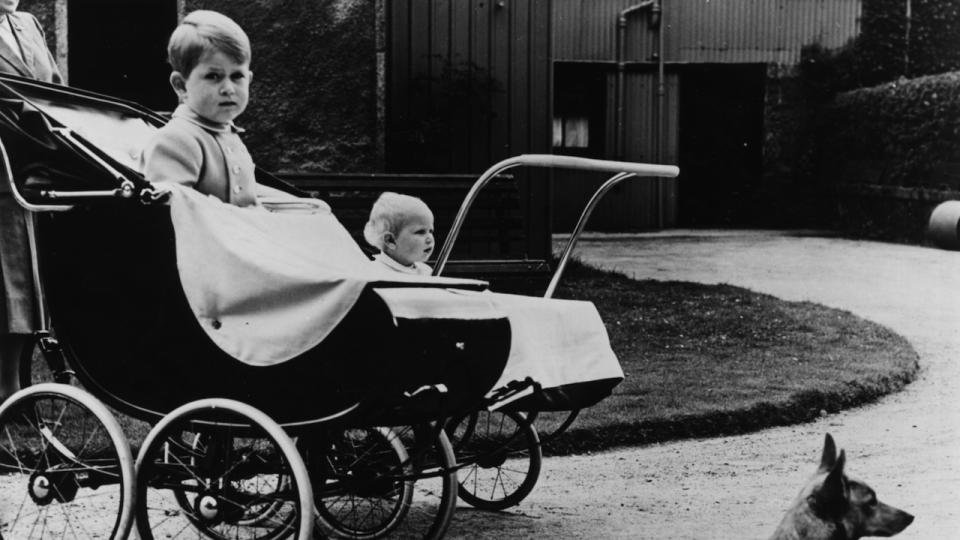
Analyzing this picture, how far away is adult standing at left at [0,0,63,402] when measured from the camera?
16.9 ft

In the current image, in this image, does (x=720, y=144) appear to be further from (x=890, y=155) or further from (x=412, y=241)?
(x=412, y=241)

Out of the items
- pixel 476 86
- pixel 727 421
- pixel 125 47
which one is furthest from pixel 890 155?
pixel 727 421

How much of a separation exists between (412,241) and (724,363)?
3866 mm

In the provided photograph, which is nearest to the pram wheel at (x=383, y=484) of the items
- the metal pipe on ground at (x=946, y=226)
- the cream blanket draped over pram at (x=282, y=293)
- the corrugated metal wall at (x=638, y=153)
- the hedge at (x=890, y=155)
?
the cream blanket draped over pram at (x=282, y=293)

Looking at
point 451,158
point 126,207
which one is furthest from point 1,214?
point 451,158

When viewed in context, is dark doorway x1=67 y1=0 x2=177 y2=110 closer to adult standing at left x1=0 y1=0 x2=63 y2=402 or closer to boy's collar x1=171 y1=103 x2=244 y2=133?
adult standing at left x1=0 y1=0 x2=63 y2=402

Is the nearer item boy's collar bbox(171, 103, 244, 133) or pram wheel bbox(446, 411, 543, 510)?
boy's collar bbox(171, 103, 244, 133)

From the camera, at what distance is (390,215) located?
4.28m

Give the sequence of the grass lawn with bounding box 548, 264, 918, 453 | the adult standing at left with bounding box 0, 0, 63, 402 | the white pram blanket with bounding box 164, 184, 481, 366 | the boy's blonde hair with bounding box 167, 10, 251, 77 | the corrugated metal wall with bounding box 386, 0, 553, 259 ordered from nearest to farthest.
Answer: the white pram blanket with bounding box 164, 184, 481, 366, the boy's blonde hair with bounding box 167, 10, 251, 77, the adult standing at left with bounding box 0, 0, 63, 402, the grass lawn with bounding box 548, 264, 918, 453, the corrugated metal wall with bounding box 386, 0, 553, 259

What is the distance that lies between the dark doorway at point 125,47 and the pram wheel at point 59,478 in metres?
7.92

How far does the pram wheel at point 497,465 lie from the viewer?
415 cm

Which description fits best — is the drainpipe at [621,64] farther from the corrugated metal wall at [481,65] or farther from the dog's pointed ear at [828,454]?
the dog's pointed ear at [828,454]

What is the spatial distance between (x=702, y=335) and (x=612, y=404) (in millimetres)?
2644

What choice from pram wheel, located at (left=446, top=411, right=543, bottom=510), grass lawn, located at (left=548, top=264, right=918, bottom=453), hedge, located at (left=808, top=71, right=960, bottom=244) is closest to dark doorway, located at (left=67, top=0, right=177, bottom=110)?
grass lawn, located at (left=548, top=264, right=918, bottom=453)
